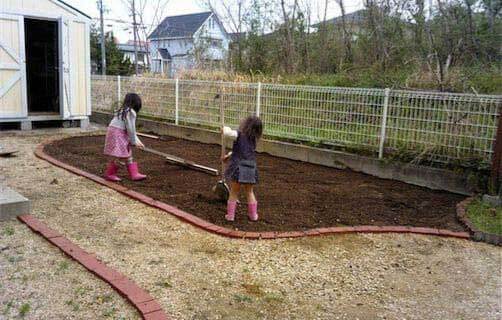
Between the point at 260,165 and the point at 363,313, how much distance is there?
158 inches

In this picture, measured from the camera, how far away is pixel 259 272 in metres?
2.96

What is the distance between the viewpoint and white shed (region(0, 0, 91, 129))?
8359 millimetres

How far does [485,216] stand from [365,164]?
200 cm

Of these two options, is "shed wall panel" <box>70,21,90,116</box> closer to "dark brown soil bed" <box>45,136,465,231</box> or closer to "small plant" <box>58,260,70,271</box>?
"dark brown soil bed" <box>45,136,465,231</box>

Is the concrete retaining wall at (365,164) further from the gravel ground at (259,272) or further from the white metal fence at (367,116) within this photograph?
the gravel ground at (259,272)

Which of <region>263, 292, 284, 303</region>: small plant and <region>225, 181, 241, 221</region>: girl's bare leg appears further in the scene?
<region>225, 181, 241, 221</region>: girl's bare leg

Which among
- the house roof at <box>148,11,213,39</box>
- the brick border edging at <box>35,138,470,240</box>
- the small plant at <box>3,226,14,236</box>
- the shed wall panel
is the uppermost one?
the house roof at <box>148,11,213,39</box>

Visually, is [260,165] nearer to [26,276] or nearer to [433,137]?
[433,137]

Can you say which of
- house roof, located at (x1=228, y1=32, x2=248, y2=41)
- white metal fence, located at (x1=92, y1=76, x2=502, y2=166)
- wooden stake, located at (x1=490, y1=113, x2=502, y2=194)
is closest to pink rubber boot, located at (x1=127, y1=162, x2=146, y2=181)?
white metal fence, located at (x1=92, y1=76, x2=502, y2=166)

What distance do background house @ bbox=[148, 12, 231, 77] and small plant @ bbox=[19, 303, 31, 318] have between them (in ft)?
31.7

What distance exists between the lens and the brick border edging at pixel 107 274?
7.78ft

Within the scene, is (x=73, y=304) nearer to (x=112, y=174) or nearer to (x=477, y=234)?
(x=112, y=174)

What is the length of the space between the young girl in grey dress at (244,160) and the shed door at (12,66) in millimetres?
6550

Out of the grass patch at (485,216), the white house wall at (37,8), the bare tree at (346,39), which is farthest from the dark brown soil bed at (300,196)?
the bare tree at (346,39)
